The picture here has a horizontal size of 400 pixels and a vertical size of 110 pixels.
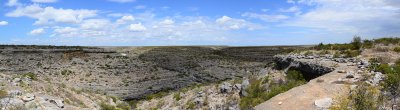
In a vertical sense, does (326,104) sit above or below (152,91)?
above

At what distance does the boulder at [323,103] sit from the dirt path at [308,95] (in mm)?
204

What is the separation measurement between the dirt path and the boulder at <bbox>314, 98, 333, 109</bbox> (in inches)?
8.0

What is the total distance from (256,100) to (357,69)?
658 cm

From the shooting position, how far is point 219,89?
35.1 meters

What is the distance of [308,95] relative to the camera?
21.4 m

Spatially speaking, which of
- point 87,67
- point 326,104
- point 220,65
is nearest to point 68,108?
point 326,104

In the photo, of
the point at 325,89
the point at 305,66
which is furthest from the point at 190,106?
the point at 325,89

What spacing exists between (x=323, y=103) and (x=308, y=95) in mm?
1925

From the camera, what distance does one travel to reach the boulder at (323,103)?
62.3ft

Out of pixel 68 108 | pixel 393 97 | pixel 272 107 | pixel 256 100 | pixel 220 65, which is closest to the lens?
pixel 393 97

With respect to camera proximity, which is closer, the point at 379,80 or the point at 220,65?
the point at 379,80

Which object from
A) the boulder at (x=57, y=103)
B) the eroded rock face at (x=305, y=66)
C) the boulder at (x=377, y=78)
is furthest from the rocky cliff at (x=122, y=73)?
the boulder at (x=377, y=78)

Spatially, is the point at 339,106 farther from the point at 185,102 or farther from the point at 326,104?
the point at 185,102

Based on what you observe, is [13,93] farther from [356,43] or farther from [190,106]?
[356,43]
